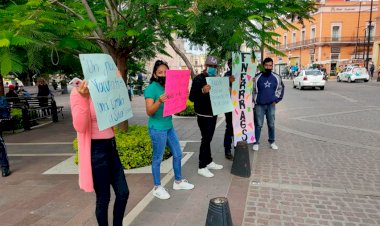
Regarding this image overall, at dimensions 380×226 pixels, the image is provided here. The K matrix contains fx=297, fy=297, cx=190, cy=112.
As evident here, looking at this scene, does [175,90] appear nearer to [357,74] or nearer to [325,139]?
[325,139]

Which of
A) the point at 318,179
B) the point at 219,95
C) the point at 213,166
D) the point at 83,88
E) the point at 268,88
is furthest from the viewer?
the point at 268,88

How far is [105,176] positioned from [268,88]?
4121mm

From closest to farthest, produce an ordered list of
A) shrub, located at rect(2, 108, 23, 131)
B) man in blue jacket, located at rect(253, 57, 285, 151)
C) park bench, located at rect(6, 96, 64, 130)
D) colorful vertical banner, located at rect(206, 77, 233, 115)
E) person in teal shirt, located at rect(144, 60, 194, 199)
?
person in teal shirt, located at rect(144, 60, 194, 199) → colorful vertical banner, located at rect(206, 77, 233, 115) → man in blue jacket, located at rect(253, 57, 285, 151) → shrub, located at rect(2, 108, 23, 131) → park bench, located at rect(6, 96, 64, 130)

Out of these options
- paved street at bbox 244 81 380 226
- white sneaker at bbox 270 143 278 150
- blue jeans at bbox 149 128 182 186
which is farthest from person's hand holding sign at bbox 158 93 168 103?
white sneaker at bbox 270 143 278 150

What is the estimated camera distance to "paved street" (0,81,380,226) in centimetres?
358

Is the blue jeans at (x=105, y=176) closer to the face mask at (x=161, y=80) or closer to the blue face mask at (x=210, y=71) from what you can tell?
the face mask at (x=161, y=80)

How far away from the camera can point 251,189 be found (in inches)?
170

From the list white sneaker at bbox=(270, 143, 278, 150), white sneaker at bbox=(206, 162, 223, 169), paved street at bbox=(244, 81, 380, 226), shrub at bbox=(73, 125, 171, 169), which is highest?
shrub at bbox=(73, 125, 171, 169)

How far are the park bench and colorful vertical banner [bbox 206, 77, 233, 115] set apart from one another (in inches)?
311

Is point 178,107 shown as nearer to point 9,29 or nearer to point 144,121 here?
point 9,29

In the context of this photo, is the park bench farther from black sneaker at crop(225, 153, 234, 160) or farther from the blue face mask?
the blue face mask

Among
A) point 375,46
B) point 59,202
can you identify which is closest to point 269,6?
point 59,202

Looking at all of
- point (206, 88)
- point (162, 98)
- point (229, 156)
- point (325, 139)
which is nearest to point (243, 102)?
point (229, 156)

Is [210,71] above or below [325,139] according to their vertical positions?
above
